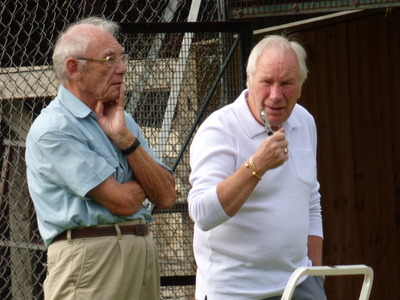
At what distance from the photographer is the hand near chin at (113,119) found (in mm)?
3781

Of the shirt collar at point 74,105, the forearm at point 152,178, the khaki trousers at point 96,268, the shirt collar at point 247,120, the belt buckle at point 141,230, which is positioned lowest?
the khaki trousers at point 96,268

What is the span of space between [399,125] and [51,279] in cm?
369

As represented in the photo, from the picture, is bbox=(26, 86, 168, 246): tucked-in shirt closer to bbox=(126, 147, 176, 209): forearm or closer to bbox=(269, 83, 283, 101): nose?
bbox=(126, 147, 176, 209): forearm

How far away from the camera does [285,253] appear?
3566mm

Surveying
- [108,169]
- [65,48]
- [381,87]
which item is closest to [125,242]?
[108,169]

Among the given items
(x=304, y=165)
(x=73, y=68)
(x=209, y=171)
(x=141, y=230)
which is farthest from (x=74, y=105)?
(x=304, y=165)

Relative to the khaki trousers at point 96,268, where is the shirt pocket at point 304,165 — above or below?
above

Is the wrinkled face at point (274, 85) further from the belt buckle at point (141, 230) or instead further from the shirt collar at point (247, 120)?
the belt buckle at point (141, 230)

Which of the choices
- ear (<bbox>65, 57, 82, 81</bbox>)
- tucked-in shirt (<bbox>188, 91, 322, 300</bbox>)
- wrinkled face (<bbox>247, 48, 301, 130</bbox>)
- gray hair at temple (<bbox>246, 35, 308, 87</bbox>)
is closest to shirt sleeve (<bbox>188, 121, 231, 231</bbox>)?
tucked-in shirt (<bbox>188, 91, 322, 300</bbox>)

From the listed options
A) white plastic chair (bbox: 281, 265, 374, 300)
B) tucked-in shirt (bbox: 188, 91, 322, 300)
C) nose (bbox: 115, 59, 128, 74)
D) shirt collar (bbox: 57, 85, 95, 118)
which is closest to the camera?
white plastic chair (bbox: 281, 265, 374, 300)

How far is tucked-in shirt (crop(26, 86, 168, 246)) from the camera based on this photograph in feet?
11.9

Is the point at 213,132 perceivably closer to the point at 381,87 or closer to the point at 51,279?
the point at 51,279

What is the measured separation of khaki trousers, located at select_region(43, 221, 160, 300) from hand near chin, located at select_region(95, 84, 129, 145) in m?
0.39

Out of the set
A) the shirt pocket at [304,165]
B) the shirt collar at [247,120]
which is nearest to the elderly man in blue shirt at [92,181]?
the shirt collar at [247,120]
